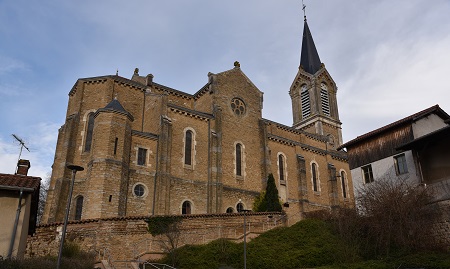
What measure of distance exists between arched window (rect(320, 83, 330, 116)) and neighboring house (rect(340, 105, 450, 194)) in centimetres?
2904

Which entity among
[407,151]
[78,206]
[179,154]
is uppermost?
[179,154]

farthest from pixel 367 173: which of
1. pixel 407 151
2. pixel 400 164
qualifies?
pixel 407 151

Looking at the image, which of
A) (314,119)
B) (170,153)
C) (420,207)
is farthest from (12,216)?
(314,119)

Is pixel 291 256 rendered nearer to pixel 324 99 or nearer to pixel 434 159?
pixel 434 159

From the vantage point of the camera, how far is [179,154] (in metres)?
28.8

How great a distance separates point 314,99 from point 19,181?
4584 cm

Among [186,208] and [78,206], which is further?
[186,208]

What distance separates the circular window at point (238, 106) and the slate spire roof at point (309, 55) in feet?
88.7

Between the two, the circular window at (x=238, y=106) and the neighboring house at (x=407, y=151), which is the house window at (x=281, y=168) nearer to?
the circular window at (x=238, y=106)

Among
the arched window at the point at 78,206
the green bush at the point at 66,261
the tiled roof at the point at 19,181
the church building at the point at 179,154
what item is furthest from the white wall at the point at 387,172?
the tiled roof at the point at 19,181

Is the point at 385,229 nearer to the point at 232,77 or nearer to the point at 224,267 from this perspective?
the point at 224,267

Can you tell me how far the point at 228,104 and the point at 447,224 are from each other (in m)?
19.7

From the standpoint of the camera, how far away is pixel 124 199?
24.7 m

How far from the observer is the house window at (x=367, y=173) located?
24.6m
